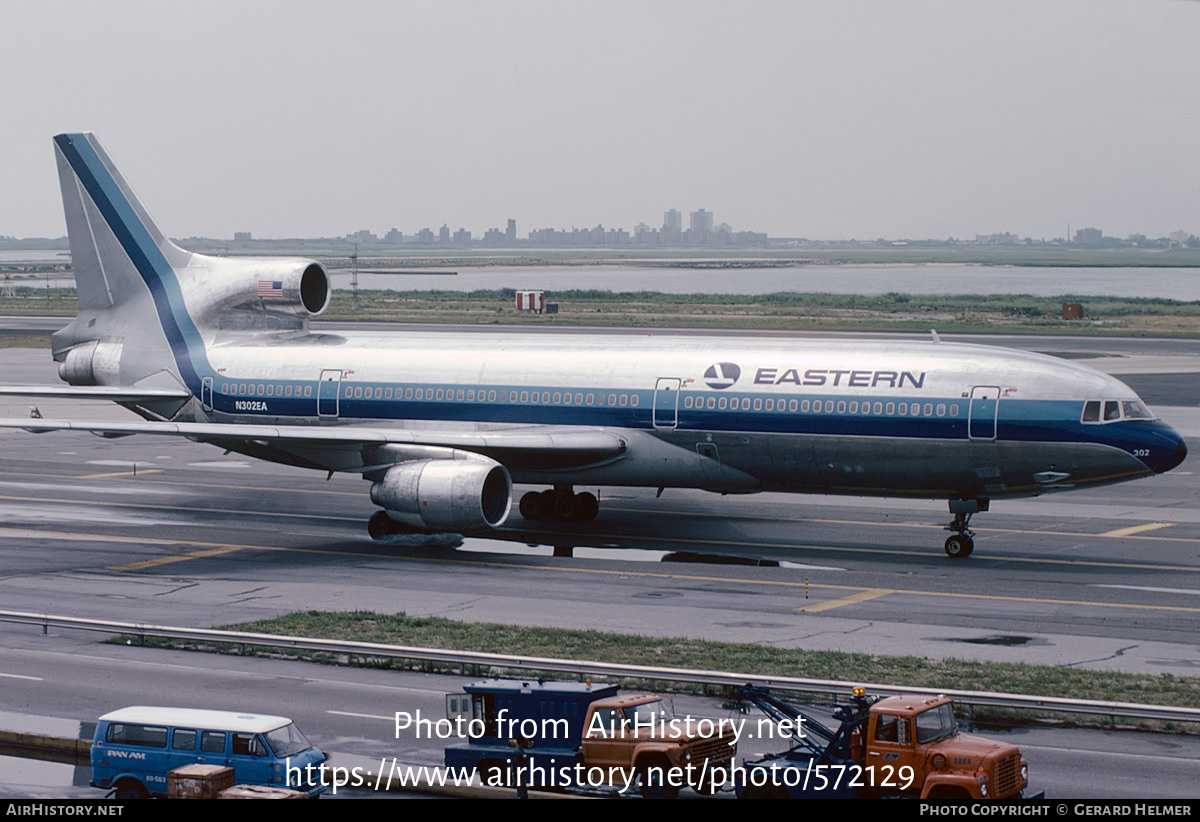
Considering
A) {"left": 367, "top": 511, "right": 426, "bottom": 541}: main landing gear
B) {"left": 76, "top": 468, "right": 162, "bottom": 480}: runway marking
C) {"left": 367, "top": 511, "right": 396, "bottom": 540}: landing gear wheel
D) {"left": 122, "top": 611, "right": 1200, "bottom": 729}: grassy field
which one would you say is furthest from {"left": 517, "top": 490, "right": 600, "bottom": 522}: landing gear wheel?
{"left": 76, "top": 468, "right": 162, "bottom": 480}: runway marking

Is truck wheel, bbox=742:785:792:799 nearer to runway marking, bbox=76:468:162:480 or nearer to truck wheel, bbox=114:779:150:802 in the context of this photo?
truck wheel, bbox=114:779:150:802

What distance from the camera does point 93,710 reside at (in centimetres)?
2320

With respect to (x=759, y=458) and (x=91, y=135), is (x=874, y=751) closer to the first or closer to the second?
(x=759, y=458)

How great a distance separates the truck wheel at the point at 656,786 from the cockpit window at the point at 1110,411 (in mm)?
20420

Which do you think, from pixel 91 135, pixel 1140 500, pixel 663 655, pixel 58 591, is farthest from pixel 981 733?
pixel 91 135

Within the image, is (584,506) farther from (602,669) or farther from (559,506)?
(602,669)

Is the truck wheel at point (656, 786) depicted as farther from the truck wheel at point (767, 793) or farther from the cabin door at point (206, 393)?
the cabin door at point (206, 393)

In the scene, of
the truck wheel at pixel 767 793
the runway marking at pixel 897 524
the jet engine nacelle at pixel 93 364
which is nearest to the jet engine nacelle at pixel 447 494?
the runway marking at pixel 897 524

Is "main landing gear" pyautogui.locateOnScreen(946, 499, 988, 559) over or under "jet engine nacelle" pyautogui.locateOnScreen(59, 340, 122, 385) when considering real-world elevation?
under

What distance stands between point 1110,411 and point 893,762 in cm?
1930

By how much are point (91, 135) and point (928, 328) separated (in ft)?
259

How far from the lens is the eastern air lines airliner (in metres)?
35.7

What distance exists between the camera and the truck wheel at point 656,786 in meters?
18.2

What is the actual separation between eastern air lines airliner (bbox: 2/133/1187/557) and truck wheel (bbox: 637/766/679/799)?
61.3ft
